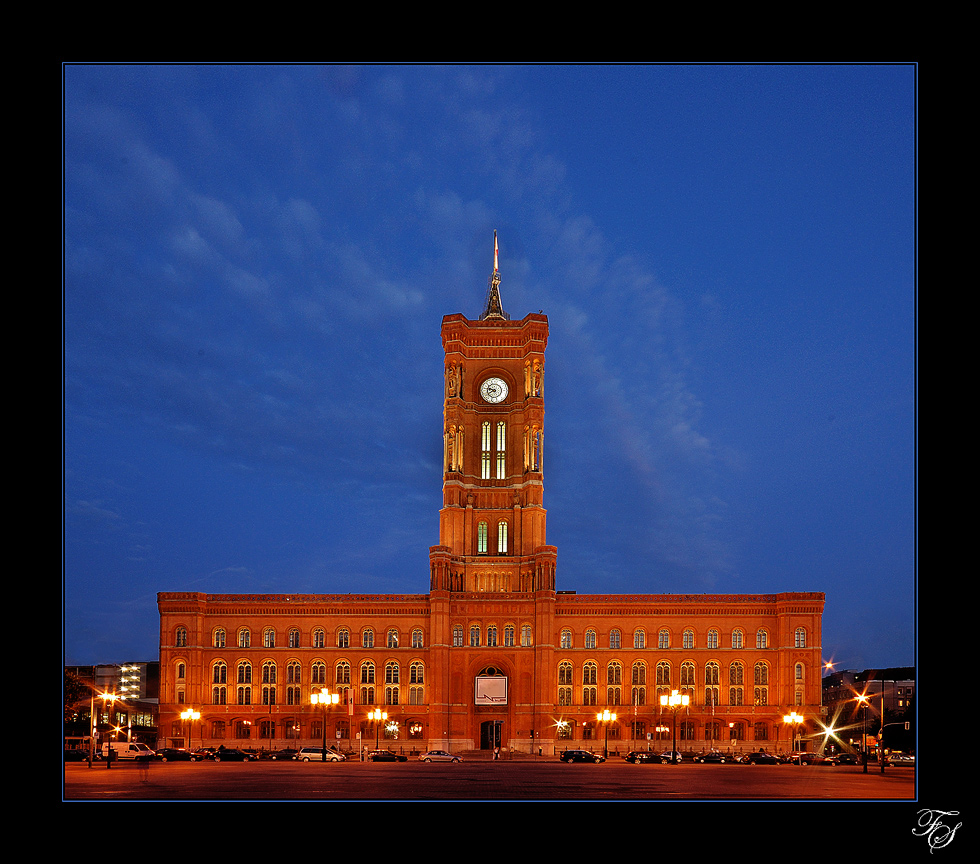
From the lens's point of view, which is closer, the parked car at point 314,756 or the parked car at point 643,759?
the parked car at point 314,756

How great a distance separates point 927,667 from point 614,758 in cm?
5755

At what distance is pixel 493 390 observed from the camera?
331ft

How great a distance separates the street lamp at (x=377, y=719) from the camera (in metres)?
84.2

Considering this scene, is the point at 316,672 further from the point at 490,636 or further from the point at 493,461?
the point at 493,461

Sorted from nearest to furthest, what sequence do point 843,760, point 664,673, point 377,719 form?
1. point 843,760
2. point 377,719
3. point 664,673

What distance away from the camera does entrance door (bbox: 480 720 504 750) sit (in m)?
87.8

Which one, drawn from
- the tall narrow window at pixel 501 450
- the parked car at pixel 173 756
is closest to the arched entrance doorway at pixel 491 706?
the tall narrow window at pixel 501 450

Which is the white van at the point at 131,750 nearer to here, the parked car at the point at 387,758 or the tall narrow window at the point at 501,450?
the parked car at the point at 387,758

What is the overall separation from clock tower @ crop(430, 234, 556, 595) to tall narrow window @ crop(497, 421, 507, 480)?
99 millimetres

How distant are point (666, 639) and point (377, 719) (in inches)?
1030

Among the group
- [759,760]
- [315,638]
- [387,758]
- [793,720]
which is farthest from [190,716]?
[793,720]

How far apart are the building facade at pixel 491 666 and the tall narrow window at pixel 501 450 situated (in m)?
11.5

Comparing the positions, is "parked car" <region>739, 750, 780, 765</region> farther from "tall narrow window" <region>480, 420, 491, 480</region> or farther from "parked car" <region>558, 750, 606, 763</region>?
"tall narrow window" <region>480, 420, 491, 480</region>

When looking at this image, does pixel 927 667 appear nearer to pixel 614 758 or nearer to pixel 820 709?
pixel 614 758
